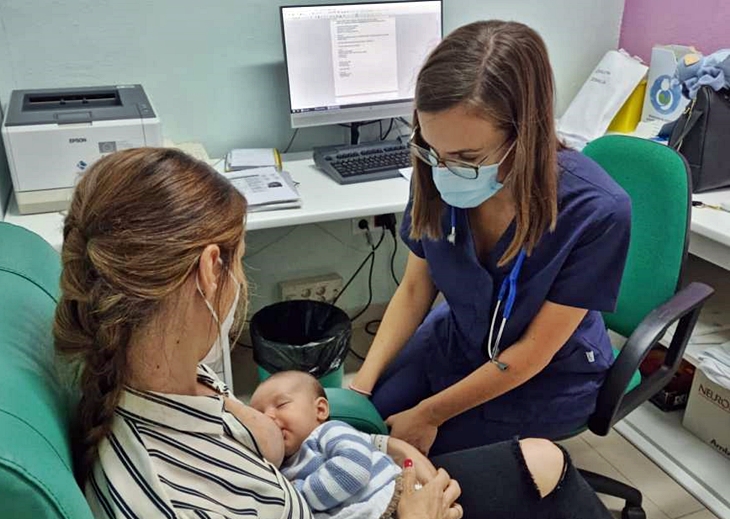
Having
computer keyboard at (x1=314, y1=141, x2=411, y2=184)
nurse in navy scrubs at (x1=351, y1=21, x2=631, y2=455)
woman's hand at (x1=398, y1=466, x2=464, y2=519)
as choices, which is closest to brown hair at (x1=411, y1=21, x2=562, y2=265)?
nurse in navy scrubs at (x1=351, y1=21, x2=631, y2=455)

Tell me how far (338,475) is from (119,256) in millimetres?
542

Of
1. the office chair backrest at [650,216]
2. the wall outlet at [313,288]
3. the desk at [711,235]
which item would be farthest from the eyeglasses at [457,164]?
A: the wall outlet at [313,288]

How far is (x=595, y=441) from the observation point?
83.2 inches

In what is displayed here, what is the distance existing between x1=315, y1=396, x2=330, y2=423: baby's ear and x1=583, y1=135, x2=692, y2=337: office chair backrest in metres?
0.78

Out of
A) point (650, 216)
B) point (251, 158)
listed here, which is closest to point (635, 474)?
point (650, 216)

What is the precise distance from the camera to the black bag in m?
1.87

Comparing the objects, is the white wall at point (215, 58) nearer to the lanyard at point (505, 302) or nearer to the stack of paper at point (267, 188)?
the stack of paper at point (267, 188)

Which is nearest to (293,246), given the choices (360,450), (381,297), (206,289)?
(381,297)

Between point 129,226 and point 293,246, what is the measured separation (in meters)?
1.81

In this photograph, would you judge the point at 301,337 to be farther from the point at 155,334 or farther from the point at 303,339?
the point at 155,334

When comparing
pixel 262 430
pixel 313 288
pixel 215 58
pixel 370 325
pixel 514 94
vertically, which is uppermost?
pixel 514 94

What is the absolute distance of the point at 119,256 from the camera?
74 centimetres

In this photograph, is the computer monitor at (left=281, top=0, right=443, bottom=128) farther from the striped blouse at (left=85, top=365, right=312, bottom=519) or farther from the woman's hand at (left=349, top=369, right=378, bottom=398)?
the striped blouse at (left=85, top=365, right=312, bottom=519)

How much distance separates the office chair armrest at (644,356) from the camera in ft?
4.40
